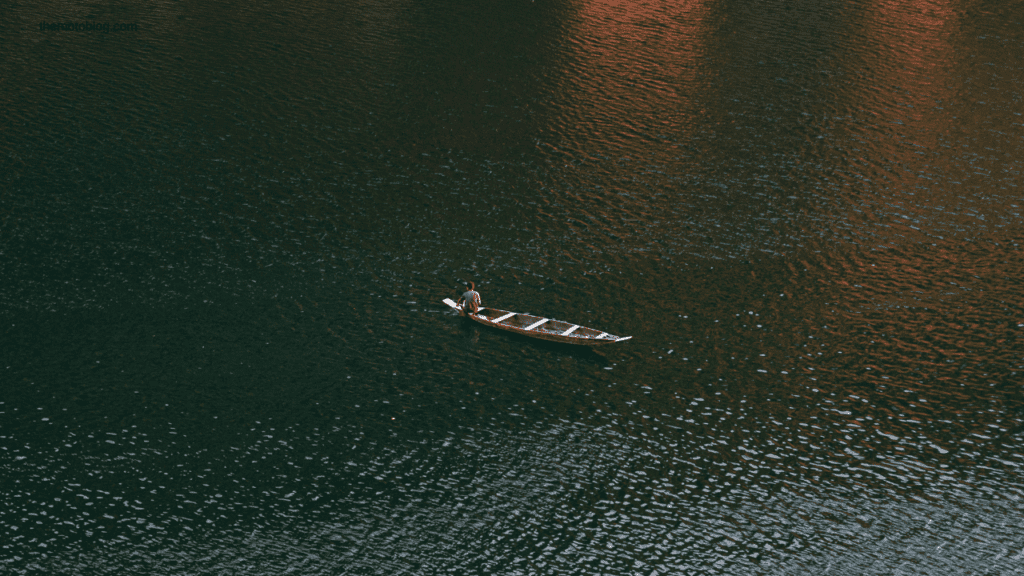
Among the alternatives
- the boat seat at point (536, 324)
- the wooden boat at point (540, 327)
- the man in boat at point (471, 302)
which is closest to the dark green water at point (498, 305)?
the wooden boat at point (540, 327)

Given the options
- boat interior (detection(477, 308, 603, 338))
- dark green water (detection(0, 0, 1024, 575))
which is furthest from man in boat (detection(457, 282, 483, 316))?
dark green water (detection(0, 0, 1024, 575))

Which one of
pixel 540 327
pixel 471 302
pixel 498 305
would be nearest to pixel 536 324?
pixel 540 327

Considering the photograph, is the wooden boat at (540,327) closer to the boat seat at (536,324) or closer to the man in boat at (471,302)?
the boat seat at (536,324)

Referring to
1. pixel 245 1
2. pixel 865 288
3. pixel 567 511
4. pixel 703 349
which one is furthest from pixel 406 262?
pixel 245 1

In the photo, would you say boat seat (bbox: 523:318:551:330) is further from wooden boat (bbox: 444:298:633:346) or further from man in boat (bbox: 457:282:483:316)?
man in boat (bbox: 457:282:483:316)

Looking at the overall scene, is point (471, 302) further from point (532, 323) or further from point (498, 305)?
point (532, 323)

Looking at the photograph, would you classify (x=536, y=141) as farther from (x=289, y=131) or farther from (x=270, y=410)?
(x=270, y=410)

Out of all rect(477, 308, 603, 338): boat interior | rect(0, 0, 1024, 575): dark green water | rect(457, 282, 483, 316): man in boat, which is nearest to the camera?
rect(0, 0, 1024, 575): dark green water
